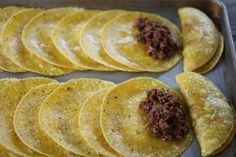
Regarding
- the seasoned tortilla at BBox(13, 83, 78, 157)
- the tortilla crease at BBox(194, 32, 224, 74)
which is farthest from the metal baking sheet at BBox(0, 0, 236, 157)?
the seasoned tortilla at BBox(13, 83, 78, 157)

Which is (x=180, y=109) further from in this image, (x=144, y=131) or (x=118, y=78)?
(x=118, y=78)

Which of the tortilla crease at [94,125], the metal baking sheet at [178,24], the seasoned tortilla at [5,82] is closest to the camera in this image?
the tortilla crease at [94,125]

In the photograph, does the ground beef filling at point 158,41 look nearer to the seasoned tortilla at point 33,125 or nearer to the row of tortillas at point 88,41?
the row of tortillas at point 88,41

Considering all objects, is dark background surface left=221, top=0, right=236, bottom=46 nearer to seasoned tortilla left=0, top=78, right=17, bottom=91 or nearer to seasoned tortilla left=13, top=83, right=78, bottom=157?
seasoned tortilla left=13, top=83, right=78, bottom=157

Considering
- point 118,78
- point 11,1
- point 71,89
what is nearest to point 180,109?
point 118,78

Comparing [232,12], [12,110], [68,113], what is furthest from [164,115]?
[232,12]

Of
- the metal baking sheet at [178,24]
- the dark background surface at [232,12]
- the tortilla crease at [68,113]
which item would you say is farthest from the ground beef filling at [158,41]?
the dark background surface at [232,12]
